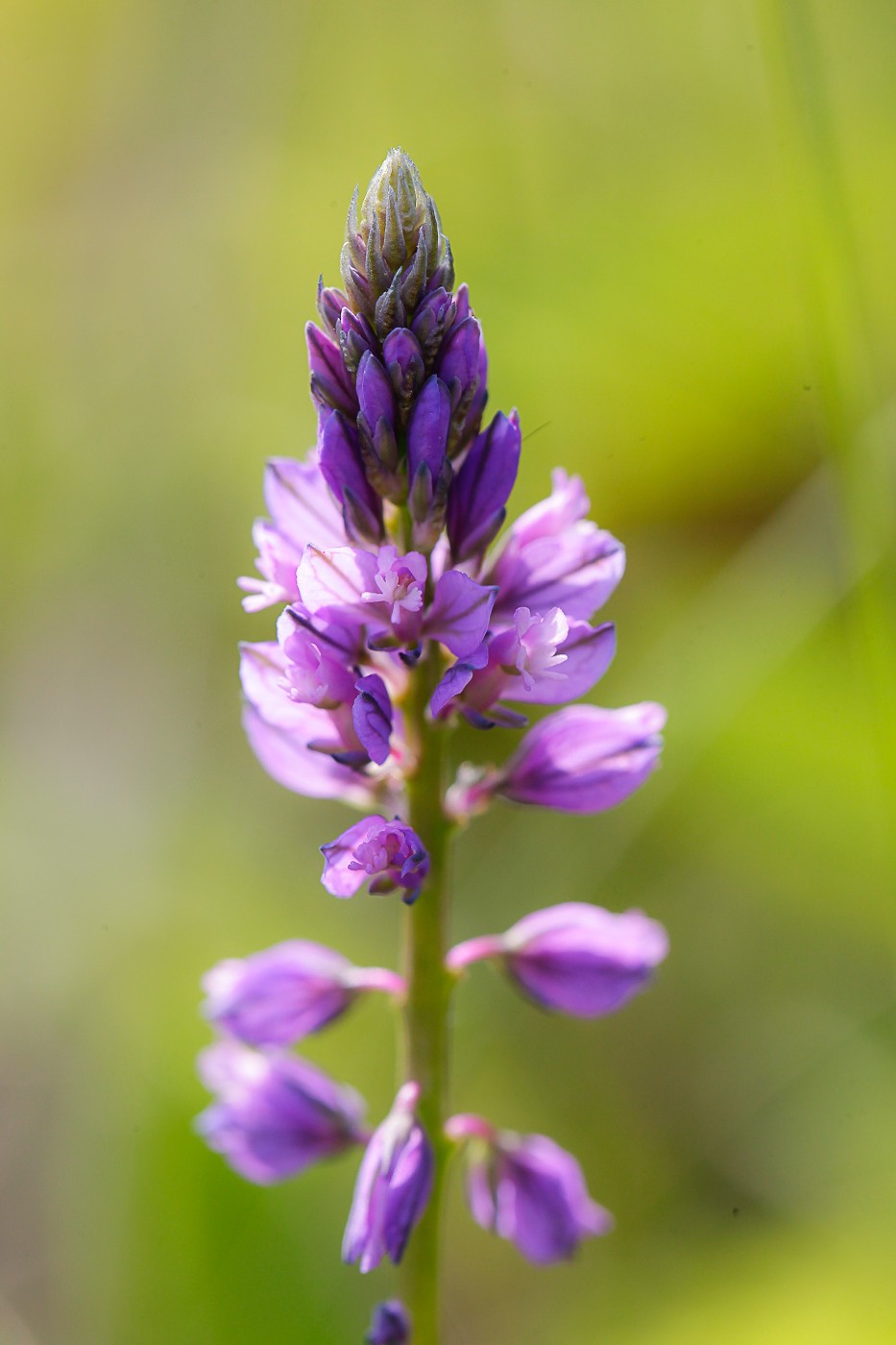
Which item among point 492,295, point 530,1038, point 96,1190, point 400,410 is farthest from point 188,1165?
point 492,295

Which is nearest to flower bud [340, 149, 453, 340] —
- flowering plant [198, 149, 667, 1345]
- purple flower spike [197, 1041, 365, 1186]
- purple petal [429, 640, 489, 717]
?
flowering plant [198, 149, 667, 1345]

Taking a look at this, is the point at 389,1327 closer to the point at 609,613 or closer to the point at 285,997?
the point at 285,997

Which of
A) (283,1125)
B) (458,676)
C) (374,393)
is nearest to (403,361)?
(374,393)

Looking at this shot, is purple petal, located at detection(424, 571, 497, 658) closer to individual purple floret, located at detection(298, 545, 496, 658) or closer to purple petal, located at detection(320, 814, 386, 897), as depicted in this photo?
individual purple floret, located at detection(298, 545, 496, 658)

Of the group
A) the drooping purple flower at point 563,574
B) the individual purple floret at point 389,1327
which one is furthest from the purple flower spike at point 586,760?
the individual purple floret at point 389,1327

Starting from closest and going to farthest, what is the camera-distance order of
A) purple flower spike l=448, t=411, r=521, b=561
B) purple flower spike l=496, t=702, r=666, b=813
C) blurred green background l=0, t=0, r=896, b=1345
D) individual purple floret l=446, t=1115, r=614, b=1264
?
purple flower spike l=448, t=411, r=521, b=561
purple flower spike l=496, t=702, r=666, b=813
individual purple floret l=446, t=1115, r=614, b=1264
blurred green background l=0, t=0, r=896, b=1345

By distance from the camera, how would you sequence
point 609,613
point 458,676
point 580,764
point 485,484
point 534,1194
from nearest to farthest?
point 458,676 → point 485,484 → point 580,764 → point 534,1194 → point 609,613

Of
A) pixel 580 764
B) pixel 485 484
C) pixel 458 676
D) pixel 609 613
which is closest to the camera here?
pixel 458 676

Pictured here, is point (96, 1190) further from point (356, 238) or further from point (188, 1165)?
point (356, 238)

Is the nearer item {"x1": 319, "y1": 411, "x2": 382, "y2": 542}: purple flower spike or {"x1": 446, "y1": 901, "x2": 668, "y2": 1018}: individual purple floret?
{"x1": 319, "y1": 411, "x2": 382, "y2": 542}: purple flower spike
